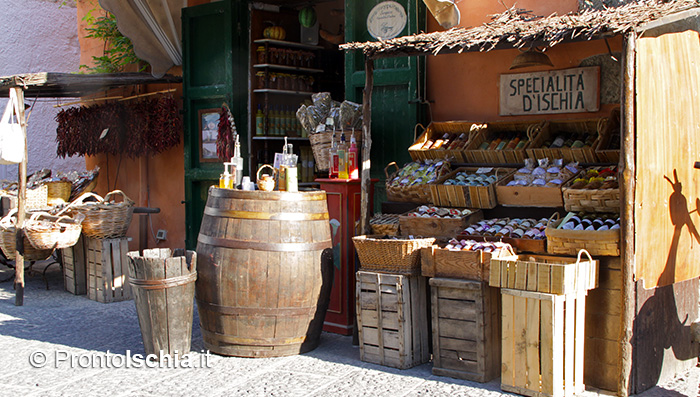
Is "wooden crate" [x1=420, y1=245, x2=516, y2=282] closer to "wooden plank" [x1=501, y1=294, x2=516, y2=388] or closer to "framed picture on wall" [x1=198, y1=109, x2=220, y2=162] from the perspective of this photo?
"wooden plank" [x1=501, y1=294, x2=516, y2=388]

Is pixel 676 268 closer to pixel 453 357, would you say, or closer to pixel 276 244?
pixel 453 357

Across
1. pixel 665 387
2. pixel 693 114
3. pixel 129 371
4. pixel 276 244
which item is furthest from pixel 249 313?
pixel 693 114

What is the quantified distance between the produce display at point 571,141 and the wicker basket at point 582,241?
3.03 ft

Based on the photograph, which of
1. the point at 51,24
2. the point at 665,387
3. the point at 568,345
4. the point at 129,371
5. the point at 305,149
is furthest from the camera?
the point at 51,24

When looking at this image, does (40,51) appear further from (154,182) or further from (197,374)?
(197,374)

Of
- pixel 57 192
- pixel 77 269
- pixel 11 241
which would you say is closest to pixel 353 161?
pixel 77 269

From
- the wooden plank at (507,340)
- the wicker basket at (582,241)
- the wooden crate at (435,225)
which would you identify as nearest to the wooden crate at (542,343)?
the wooden plank at (507,340)

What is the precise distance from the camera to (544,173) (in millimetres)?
5270

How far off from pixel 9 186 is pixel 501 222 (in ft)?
21.9

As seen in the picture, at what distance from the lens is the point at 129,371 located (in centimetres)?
507

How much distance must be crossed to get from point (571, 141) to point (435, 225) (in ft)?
4.05

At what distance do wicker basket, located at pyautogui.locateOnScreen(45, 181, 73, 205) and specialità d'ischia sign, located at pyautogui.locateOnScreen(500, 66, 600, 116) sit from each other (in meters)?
5.49

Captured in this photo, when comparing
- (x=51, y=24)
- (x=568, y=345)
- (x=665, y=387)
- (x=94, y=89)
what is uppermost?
(x=51, y=24)

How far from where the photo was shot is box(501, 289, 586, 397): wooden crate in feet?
14.2
